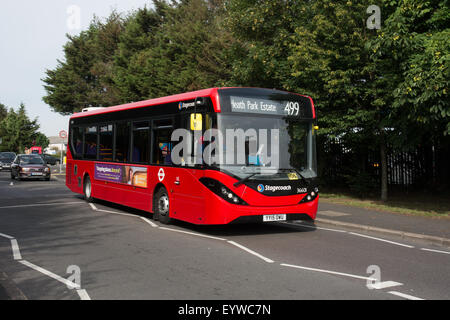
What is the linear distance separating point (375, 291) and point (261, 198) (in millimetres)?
4086

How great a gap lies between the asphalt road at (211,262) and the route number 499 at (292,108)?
2608 mm

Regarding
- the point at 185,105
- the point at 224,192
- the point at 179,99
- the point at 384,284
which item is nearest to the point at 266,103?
the point at 185,105

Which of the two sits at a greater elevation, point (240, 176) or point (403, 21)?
point (403, 21)

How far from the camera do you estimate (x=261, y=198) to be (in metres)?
9.31

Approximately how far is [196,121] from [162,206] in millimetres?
2693

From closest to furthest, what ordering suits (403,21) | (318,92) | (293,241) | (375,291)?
1. (375,291)
2. (293,241)
3. (403,21)
4. (318,92)

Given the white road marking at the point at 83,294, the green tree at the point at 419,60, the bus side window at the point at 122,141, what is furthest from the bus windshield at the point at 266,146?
the bus side window at the point at 122,141

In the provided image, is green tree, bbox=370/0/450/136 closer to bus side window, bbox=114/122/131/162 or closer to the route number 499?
the route number 499

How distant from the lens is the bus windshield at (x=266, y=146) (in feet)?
30.0

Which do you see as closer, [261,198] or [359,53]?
[261,198]

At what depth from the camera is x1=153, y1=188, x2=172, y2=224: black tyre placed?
10.9m

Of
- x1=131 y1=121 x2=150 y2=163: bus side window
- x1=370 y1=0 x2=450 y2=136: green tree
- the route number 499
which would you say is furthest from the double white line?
x1=370 y1=0 x2=450 y2=136: green tree
